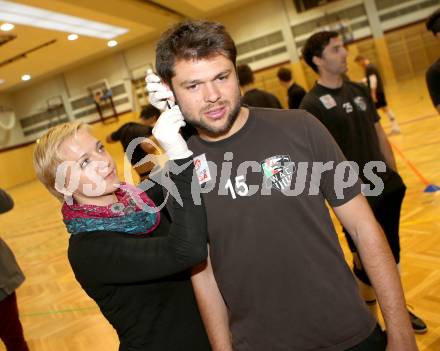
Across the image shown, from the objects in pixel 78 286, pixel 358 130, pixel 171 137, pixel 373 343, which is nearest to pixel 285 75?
pixel 358 130

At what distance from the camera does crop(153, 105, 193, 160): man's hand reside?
1.60m

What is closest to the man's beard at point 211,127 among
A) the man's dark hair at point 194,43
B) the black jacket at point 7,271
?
the man's dark hair at point 194,43

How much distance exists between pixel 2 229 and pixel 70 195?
38.2ft

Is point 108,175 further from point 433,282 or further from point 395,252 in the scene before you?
point 433,282

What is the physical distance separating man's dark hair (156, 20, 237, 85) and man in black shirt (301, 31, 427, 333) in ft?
5.30

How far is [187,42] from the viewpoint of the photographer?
1631 millimetres

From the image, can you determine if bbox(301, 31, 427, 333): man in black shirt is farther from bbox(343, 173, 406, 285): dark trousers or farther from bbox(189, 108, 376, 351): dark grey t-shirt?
bbox(189, 108, 376, 351): dark grey t-shirt

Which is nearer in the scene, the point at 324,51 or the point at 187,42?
the point at 187,42

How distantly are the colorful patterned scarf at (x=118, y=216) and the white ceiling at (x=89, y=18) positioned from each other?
37.5 feet

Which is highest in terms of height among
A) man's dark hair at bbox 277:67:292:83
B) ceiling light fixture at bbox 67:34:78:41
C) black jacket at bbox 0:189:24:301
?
ceiling light fixture at bbox 67:34:78:41

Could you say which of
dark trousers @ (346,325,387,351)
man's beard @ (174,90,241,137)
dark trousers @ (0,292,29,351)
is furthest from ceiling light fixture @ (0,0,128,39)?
dark trousers @ (346,325,387,351)

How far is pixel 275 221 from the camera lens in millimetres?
1584

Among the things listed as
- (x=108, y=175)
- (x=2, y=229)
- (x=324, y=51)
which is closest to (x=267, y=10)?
(x=2, y=229)

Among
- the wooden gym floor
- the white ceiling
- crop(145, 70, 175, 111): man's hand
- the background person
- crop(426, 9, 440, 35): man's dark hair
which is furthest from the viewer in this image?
the white ceiling
